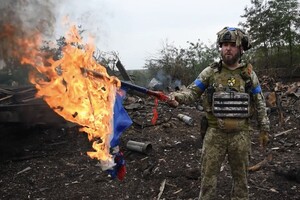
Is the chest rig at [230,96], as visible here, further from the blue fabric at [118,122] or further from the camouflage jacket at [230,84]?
the blue fabric at [118,122]

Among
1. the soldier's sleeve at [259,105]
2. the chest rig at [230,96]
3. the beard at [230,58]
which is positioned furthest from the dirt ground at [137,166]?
the beard at [230,58]

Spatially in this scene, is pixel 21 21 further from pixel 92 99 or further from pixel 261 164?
pixel 261 164

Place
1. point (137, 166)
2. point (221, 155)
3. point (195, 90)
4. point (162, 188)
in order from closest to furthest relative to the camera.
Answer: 1. point (221, 155)
2. point (195, 90)
3. point (162, 188)
4. point (137, 166)

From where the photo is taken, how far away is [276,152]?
7.11 meters

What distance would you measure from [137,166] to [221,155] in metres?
2.92

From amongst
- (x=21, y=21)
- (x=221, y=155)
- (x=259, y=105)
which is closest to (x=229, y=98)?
(x=259, y=105)

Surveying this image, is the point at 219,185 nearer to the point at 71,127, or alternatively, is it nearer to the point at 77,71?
the point at 77,71

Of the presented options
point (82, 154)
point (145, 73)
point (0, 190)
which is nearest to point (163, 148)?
point (82, 154)

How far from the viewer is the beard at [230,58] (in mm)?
3965

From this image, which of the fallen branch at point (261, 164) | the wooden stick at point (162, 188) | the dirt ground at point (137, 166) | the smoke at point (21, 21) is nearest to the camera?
the wooden stick at point (162, 188)

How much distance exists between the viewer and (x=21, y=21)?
298 inches

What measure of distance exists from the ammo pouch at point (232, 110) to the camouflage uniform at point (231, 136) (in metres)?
0.03

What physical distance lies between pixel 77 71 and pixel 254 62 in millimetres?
20934

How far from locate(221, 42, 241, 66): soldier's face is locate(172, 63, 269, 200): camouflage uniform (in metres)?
0.11
